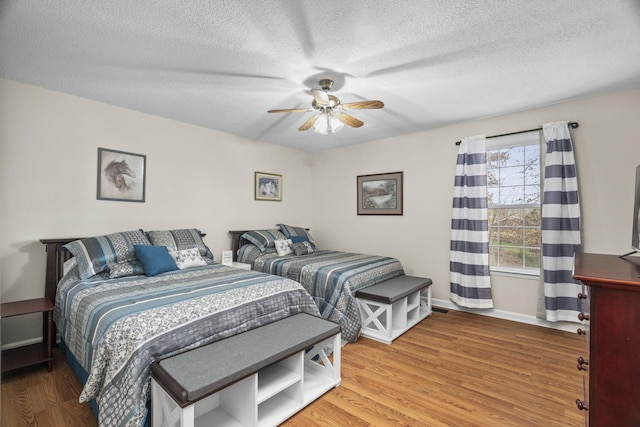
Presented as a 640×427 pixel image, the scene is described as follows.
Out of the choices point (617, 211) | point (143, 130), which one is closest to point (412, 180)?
point (617, 211)

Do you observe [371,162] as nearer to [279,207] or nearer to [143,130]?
[279,207]

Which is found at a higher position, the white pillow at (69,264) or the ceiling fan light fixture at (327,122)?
the ceiling fan light fixture at (327,122)

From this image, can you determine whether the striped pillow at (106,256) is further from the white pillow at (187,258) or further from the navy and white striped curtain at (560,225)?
the navy and white striped curtain at (560,225)

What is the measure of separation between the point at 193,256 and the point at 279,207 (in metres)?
1.97

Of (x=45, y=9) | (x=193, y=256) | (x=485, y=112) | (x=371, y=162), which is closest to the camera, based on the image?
(x=45, y=9)

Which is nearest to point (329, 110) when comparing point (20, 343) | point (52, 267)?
point (52, 267)

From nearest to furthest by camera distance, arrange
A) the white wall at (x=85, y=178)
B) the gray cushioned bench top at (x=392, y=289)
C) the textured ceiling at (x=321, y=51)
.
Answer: the textured ceiling at (x=321, y=51) < the white wall at (x=85, y=178) < the gray cushioned bench top at (x=392, y=289)

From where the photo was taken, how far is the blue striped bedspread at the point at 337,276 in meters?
2.94

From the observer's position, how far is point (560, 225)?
301 cm

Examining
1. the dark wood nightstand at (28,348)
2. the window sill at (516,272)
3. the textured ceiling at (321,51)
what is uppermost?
the textured ceiling at (321,51)

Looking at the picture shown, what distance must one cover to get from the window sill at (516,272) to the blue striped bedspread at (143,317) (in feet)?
7.81

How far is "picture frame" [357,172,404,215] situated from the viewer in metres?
4.32

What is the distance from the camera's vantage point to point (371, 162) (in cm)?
462

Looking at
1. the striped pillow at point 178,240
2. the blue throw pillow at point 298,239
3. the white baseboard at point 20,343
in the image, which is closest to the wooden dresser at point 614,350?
the striped pillow at point 178,240
